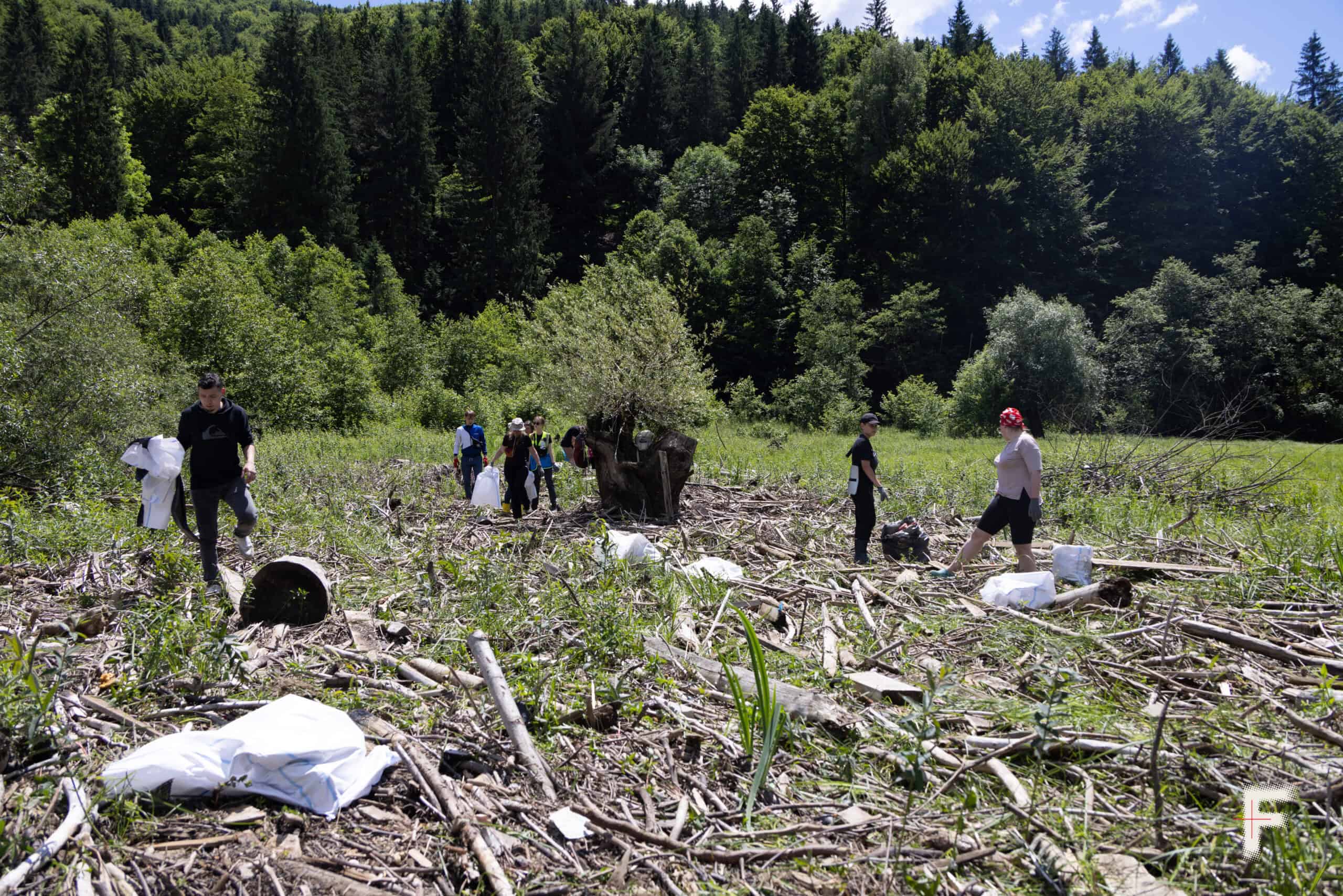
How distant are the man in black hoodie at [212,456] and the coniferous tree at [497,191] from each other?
41.9 m

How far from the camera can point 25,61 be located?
53156mm

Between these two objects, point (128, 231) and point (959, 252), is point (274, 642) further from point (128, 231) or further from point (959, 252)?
point (959, 252)

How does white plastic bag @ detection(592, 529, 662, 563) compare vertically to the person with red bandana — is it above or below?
below

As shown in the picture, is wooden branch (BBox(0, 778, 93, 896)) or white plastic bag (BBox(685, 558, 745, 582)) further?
white plastic bag (BBox(685, 558, 745, 582))

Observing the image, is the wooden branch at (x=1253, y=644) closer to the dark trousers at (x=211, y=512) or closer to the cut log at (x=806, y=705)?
the cut log at (x=806, y=705)

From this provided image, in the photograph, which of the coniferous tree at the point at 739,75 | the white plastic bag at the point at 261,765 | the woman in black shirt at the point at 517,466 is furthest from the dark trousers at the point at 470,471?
the coniferous tree at the point at 739,75

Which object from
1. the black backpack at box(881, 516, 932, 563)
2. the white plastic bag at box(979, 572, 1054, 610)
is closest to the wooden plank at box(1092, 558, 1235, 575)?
the white plastic bag at box(979, 572, 1054, 610)

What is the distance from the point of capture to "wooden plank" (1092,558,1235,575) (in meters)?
7.04

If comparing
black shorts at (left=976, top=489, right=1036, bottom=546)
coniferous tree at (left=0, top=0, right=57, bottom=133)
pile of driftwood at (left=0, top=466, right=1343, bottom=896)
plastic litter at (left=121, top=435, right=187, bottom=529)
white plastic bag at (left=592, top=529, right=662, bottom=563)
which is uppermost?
coniferous tree at (left=0, top=0, right=57, bottom=133)

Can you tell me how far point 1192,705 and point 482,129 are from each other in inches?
2158

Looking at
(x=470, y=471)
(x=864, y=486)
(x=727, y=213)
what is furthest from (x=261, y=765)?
(x=727, y=213)

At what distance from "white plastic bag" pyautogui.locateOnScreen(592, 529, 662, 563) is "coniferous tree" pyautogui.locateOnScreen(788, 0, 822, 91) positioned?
218ft

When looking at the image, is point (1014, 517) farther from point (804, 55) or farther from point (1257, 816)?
point (804, 55)

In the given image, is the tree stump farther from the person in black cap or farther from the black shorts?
the black shorts
